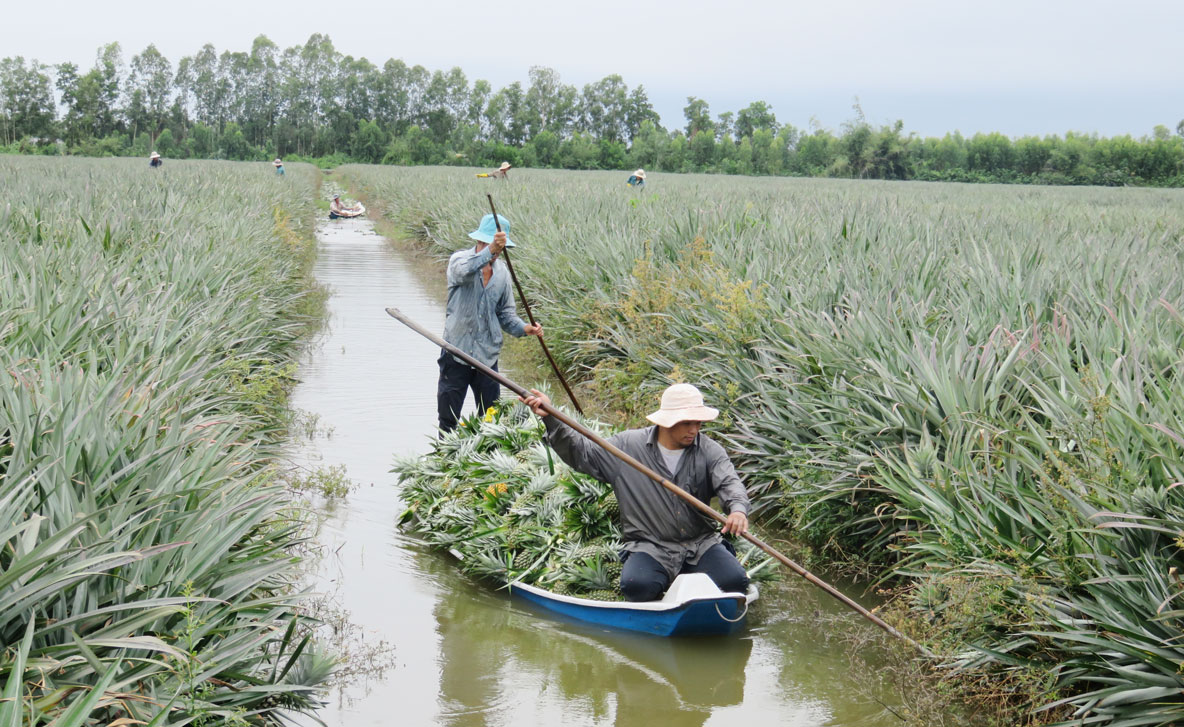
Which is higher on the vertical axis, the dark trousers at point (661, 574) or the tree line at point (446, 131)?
the tree line at point (446, 131)

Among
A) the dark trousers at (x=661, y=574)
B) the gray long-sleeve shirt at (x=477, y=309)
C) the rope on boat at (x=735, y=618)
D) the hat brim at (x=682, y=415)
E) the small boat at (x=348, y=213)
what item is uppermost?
the small boat at (x=348, y=213)

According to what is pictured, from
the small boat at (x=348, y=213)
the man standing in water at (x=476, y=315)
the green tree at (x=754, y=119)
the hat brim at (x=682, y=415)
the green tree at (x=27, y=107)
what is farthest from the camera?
the green tree at (x=754, y=119)

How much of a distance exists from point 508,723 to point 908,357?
3.44m

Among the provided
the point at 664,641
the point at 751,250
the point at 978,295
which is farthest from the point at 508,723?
the point at 751,250

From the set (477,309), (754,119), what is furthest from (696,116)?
(477,309)

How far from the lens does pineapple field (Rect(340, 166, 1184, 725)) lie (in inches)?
165

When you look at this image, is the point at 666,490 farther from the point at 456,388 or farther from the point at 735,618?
the point at 456,388

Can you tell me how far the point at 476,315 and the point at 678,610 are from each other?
356 centimetres

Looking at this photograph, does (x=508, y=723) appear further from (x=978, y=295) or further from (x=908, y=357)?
(x=978, y=295)

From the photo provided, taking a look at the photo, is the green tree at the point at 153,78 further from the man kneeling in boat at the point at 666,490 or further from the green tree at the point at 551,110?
the man kneeling in boat at the point at 666,490

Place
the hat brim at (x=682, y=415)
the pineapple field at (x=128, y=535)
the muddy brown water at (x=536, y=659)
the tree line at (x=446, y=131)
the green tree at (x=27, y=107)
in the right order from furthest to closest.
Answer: the green tree at (x=27, y=107) → the tree line at (x=446, y=131) → the hat brim at (x=682, y=415) → the muddy brown water at (x=536, y=659) → the pineapple field at (x=128, y=535)

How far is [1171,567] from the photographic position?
3996 millimetres

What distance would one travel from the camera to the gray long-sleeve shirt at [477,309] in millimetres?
8172

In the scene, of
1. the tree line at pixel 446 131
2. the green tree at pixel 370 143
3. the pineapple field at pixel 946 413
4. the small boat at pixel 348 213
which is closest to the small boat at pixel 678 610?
the pineapple field at pixel 946 413
